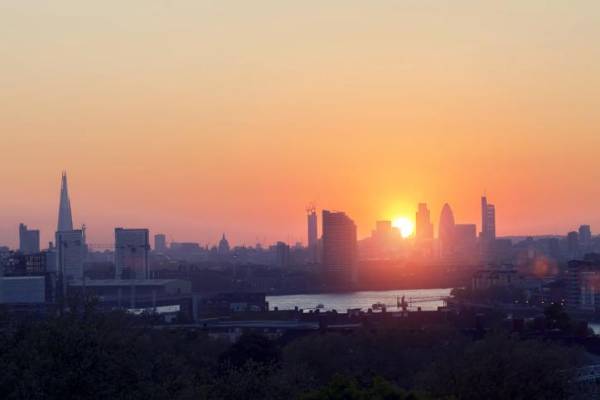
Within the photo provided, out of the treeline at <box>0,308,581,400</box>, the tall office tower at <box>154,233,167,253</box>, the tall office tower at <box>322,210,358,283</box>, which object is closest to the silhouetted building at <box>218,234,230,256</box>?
the tall office tower at <box>154,233,167,253</box>

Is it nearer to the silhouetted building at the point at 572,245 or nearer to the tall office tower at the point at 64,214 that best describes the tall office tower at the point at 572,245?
the silhouetted building at the point at 572,245

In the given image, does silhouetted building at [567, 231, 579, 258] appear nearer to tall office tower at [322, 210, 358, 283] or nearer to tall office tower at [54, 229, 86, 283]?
tall office tower at [322, 210, 358, 283]

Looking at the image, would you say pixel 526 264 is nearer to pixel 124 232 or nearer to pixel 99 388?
pixel 124 232

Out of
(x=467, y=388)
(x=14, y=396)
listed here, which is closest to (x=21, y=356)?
(x=14, y=396)

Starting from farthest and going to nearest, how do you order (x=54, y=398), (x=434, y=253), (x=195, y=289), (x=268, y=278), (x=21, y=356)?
1. (x=434, y=253)
2. (x=268, y=278)
3. (x=195, y=289)
4. (x=21, y=356)
5. (x=54, y=398)

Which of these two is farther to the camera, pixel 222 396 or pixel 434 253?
pixel 434 253

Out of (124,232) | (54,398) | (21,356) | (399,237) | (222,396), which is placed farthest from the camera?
(399,237)
